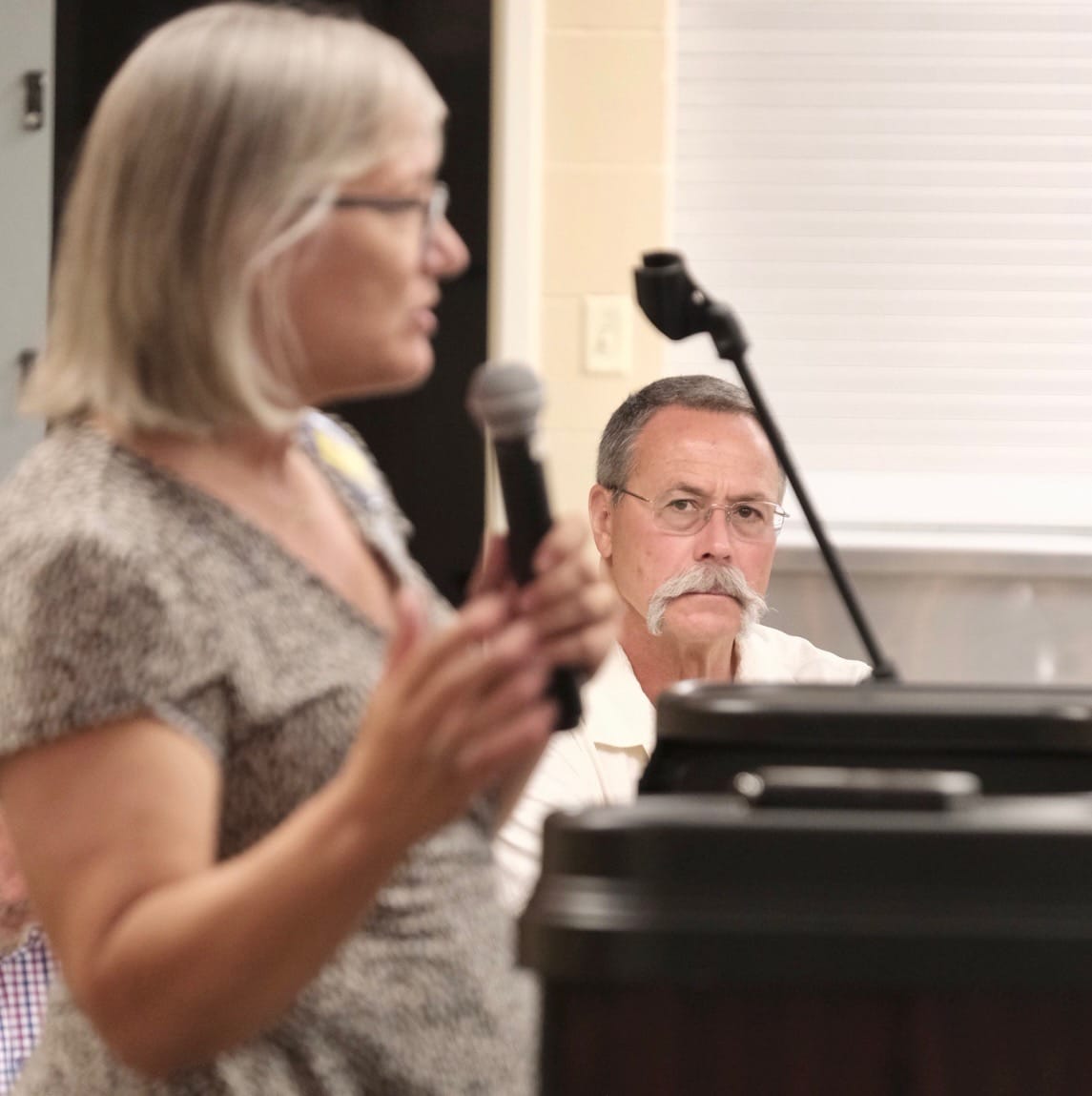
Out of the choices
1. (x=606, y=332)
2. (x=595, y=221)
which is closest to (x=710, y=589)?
(x=606, y=332)

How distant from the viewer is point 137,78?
2.98 feet

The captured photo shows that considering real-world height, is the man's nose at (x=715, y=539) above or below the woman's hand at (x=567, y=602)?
below

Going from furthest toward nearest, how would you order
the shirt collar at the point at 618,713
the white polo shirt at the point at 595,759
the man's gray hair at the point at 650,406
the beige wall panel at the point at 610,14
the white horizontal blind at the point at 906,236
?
the white horizontal blind at the point at 906,236
the beige wall panel at the point at 610,14
the man's gray hair at the point at 650,406
the shirt collar at the point at 618,713
the white polo shirt at the point at 595,759

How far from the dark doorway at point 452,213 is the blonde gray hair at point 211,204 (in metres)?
2.47

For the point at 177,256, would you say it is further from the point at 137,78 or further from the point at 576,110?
the point at 576,110

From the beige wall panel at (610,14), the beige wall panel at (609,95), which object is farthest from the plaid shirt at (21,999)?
the beige wall panel at (610,14)

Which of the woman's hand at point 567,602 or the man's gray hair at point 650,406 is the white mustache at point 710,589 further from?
the woman's hand at point 567,602

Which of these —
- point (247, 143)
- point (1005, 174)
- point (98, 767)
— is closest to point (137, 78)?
point (247, 143)

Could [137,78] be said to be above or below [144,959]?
above

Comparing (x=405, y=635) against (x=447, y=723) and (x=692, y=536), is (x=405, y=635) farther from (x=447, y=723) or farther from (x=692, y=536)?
(x=692, y=536)

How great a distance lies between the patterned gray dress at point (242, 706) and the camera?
0.84 metres

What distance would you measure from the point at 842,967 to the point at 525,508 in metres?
0.25

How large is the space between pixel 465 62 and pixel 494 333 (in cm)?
50

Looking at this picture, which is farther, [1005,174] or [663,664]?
[1005,174]
